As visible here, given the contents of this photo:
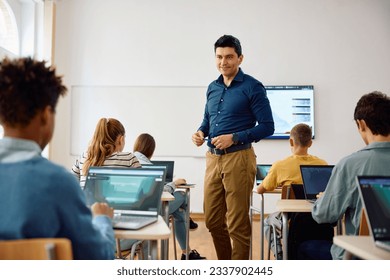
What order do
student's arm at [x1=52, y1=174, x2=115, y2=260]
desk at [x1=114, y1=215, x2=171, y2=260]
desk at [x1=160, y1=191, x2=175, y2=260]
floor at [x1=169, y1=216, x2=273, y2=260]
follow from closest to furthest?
student's arm at [x1=52, y1=174, x2=115, y2=260], desk at [x1=114, y1=215, x2=171, y2=260], desk at [x1=160, y1=191, x2=175, y2=260], floor at [x1=169, y1=216, x2=273, y2=260]

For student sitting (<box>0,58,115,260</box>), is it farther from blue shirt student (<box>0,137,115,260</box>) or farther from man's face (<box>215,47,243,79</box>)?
man's face (<box>215,47,243,79</box>)

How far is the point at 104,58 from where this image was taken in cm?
601

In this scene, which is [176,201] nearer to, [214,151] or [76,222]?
[214,151]

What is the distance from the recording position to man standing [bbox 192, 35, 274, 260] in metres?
2.32

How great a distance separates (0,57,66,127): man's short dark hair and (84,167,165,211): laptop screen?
72 cm

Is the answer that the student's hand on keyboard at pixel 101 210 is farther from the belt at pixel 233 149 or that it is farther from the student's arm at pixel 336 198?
the belt at pixel 233 149

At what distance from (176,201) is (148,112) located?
8.73 ft

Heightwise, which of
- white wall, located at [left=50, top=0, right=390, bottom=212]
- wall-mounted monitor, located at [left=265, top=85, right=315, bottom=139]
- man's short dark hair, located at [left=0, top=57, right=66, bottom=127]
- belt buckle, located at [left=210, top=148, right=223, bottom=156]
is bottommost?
belt buckle, located at [left=210, top=148, right=223, bottom=156]

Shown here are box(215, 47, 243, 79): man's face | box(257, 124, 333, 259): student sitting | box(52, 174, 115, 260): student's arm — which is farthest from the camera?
box(257, 124, 333, 259): student sitting

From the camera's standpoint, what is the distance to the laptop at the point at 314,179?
228cm

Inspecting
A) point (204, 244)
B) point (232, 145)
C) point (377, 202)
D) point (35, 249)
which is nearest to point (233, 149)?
point (232, 145)

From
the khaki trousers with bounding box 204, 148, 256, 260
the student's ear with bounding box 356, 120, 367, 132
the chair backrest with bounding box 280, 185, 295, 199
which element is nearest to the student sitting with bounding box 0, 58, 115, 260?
the student's ear with bounding box 356, 120, 367, 132

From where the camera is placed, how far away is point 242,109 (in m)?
2.43
